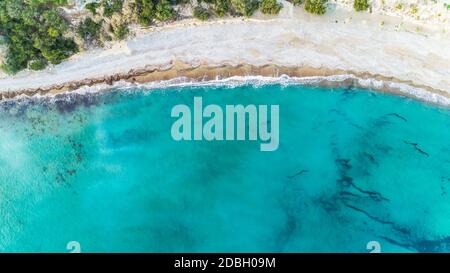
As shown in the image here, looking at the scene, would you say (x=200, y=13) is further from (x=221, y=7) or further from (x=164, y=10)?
(x=164, y=10)

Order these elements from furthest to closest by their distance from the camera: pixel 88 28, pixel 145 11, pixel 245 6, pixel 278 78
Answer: pixel 278 78 < pixel 88 28 < pixel 145 11 < pixel 245 6

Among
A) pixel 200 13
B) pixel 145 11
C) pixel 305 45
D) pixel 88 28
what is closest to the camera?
pixel 145 11

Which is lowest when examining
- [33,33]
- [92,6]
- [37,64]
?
[37,64]

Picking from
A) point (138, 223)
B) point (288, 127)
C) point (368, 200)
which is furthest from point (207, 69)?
point (368, 200)

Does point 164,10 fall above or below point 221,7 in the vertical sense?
below

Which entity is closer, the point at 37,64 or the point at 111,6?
the point at 111,6

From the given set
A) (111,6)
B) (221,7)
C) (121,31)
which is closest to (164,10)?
A: (121,31)
